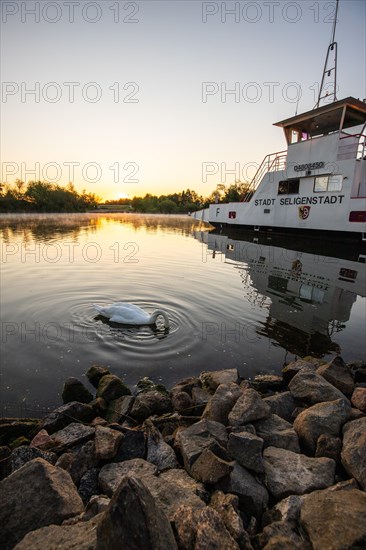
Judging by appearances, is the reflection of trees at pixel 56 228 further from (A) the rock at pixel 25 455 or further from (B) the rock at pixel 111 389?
(A) the rock at pixel 25 455

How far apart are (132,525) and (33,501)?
1110mm

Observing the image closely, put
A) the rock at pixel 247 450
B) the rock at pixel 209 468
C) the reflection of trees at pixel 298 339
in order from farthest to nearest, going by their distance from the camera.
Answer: the reflection of trees at pixel 298 339 → the rock at pixel 247 450 → the rock at pixel 209 468

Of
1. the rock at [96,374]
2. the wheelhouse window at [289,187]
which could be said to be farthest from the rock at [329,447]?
the wheelhouse window at [289,187]

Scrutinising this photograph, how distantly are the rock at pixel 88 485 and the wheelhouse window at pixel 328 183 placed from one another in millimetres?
21912

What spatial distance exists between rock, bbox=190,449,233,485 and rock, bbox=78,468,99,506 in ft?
3.16

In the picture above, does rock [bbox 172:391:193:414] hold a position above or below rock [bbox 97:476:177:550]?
below

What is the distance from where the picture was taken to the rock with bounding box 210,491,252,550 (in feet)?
6.70

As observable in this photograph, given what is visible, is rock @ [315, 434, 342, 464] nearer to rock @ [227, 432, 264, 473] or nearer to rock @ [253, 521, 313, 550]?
rock @ [227, 432, 264, 473]

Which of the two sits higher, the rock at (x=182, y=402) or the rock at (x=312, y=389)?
the rock at (x=312, y=389)

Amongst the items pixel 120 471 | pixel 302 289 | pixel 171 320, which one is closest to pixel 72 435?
pixel 120 471

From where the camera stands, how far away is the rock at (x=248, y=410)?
3443mm

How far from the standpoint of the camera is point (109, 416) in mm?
4105

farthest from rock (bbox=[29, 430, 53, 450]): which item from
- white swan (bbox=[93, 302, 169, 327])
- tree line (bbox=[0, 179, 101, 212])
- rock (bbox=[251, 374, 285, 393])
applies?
tree line (bbox=[0, 179, 101, 212])

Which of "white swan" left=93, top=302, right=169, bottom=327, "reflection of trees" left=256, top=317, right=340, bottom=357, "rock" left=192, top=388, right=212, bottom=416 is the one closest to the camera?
"rock" left=192, top=388, right=212, bottom=416
